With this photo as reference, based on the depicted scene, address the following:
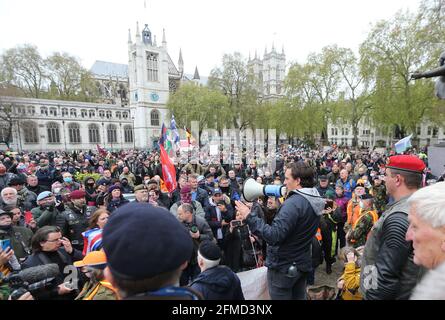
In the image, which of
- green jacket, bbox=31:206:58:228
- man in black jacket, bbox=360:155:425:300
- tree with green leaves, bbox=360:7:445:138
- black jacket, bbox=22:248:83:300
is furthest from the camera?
tree with green leaves, bbox=360:7:445:138

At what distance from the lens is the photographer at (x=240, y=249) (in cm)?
434

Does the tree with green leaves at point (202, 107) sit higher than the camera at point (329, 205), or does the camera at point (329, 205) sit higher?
the tree with green leaves at point (202, 107)

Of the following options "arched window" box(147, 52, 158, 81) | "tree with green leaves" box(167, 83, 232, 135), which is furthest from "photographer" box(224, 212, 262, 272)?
"arched window" box(147, 52, 158, 81)

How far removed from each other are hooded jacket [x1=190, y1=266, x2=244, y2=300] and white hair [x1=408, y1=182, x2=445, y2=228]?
1336 mm

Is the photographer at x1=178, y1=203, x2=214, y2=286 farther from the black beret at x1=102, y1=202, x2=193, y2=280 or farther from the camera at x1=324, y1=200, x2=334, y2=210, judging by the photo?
the black beret at x1=102, y1=202, x2=193, y2=280

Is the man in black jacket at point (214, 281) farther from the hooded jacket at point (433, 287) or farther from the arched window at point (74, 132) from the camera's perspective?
the arched window at point (74, 132)

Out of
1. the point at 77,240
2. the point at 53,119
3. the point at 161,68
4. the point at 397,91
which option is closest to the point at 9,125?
the point at 53,119

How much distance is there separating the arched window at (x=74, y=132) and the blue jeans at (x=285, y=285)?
54490 mm

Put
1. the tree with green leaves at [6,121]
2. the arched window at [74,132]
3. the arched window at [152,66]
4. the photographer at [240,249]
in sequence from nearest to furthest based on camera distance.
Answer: the photographer at [240,249] < the tree with green leaves at [6,121] < the arched window at [74,132] < the arched window at [152,66]

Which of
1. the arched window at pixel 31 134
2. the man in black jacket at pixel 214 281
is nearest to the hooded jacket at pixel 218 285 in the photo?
the man in black jacket at pixel 214 281

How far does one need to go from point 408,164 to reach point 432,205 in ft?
2.51

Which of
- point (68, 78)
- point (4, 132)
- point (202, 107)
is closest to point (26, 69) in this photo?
point (68, 78)

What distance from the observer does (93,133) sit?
166 ft

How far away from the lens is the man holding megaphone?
2.38 meters
